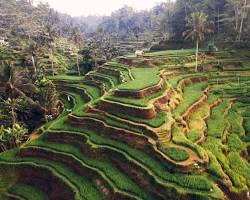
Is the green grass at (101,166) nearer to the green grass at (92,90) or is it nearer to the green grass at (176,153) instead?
the green grass at (176,153)

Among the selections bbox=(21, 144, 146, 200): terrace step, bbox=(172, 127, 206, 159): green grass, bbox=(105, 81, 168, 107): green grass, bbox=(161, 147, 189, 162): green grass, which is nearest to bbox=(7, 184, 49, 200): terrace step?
bbox=(21, 144, 146, 200): terrace step

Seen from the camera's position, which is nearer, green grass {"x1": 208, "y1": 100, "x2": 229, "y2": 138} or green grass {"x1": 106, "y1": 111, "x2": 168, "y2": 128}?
green grass {"x1": 106, "y1": 111, "x2": 168, "y2": 128}

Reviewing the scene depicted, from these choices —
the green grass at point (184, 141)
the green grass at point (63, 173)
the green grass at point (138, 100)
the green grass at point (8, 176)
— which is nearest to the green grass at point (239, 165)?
the green grass at point (184, 141)

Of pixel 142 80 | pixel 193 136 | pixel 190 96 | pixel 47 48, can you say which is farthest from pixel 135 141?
pixel 47 48

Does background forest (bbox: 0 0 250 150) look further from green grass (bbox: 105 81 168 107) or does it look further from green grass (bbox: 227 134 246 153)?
green grass (bbox: 227 134 246 153)

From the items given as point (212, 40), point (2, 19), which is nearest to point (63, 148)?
point (212, 40)

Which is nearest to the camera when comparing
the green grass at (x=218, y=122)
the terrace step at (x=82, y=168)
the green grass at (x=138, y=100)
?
the terrace step at (x=82, y=168)
